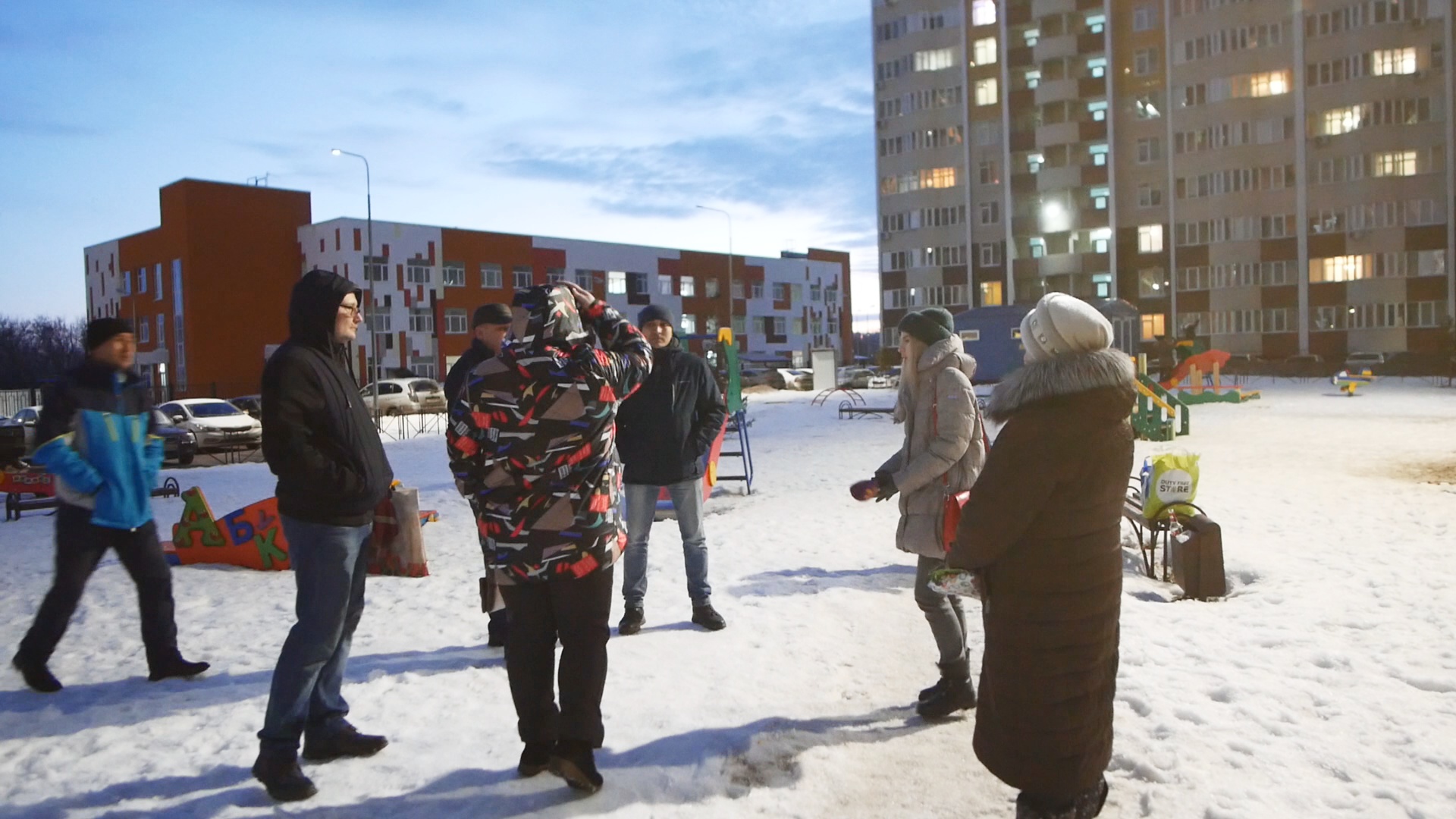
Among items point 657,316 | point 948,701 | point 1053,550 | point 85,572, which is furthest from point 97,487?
point 1053,550

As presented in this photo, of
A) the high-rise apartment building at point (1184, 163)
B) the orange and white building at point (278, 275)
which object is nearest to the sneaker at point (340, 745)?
the orange and white building at point (278, 275)

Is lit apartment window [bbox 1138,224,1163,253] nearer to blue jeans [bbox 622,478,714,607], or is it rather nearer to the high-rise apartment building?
the high-rise apartment building

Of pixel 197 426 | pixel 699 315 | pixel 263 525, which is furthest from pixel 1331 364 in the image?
pixel 263 525

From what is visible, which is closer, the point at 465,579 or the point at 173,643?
the point at 173,643

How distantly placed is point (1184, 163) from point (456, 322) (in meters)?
43.7


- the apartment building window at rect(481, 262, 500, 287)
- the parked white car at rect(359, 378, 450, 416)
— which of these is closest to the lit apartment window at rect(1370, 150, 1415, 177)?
the apartment building window at rect(481, 262, 500, 287)

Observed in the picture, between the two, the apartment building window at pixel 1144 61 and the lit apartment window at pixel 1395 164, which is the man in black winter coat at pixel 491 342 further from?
the apartment building window at pixel 1144 61

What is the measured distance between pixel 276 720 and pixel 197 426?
2218 centimetres

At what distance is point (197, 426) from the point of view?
2297 cm

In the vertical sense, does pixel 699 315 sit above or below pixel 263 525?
above

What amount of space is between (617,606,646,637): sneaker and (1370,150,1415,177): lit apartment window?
60.1 metres

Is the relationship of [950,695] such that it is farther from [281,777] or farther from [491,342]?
[491,342]

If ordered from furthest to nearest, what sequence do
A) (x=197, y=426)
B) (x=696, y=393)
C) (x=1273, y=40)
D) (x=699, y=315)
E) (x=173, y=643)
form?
(x=699, y=315) < (x=1273, y=40) < (x=197, y=426) < (x=696, y=393) < (x=173, y=643)

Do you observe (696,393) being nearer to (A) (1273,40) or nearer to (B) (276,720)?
(B) (276,720)
